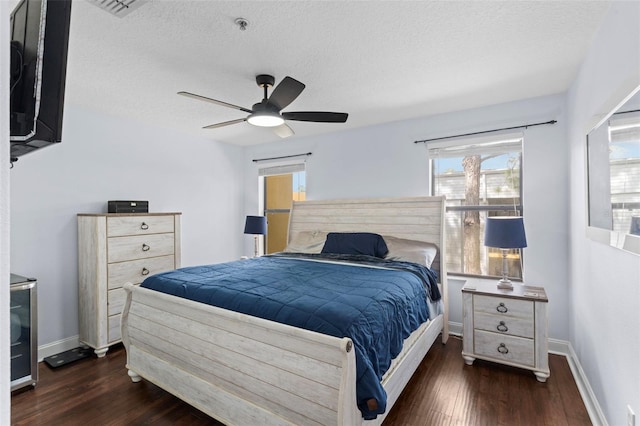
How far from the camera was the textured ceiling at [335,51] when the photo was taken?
1821mm

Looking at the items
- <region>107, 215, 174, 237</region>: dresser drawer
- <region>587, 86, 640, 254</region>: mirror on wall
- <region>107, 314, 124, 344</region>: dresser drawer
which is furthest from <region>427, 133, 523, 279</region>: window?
<region>107, 314, 124, 344</region>: dresser drawer

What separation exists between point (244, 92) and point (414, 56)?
1545mm

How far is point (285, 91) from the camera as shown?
2.32 m

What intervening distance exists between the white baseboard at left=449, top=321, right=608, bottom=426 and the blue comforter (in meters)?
1.12

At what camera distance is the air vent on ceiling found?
5.56 ft

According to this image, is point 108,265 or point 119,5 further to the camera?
point 108,265

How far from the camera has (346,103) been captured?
3.31 m

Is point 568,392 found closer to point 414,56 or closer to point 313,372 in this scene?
point 313,372

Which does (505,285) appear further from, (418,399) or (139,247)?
(139,247)

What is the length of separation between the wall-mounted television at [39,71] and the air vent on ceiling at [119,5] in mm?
1029

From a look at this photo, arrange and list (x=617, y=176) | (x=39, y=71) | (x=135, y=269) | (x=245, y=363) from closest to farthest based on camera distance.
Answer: (x=39, y=71) → (x=617, y=176) → (x=245, y=363) → (x=135, y=269)

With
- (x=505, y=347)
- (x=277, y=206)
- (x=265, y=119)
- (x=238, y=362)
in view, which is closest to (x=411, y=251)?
(x=505, y=347)

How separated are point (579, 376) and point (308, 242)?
2795 mm

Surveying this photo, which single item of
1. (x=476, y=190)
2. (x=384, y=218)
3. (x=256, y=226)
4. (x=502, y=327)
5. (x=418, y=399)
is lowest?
(x=418, y=399)
